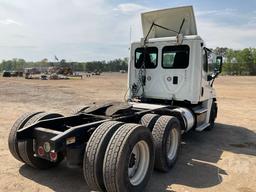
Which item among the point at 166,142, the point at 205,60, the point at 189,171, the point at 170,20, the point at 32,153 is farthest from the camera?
the point at 170,20

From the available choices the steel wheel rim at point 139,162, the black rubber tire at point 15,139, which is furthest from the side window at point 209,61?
the black rubber tire at point 15,139

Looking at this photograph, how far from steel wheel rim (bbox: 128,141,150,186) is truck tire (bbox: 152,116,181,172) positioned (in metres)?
0.66

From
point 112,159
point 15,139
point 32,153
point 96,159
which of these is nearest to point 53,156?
point 96,159

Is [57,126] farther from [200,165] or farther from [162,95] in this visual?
[162,95]

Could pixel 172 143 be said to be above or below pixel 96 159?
below

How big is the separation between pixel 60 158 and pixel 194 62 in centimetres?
417

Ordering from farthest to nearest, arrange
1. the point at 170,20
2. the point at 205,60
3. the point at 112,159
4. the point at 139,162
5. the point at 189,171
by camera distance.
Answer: the point at 170,20 → the point at 205,60 → the point at 189,171 → the point at 139,162 → the point at 112,159

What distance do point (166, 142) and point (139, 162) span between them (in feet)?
3.15

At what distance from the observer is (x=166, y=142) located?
5316 millimetres

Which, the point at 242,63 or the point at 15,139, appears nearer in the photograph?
the point at 15,139

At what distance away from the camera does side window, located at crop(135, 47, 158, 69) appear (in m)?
8.03

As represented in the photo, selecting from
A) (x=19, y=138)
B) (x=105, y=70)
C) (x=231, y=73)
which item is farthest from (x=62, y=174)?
(x=105, y=70)

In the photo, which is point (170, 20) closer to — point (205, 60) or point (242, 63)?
point (205, 60)

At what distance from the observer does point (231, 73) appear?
11406 cm
